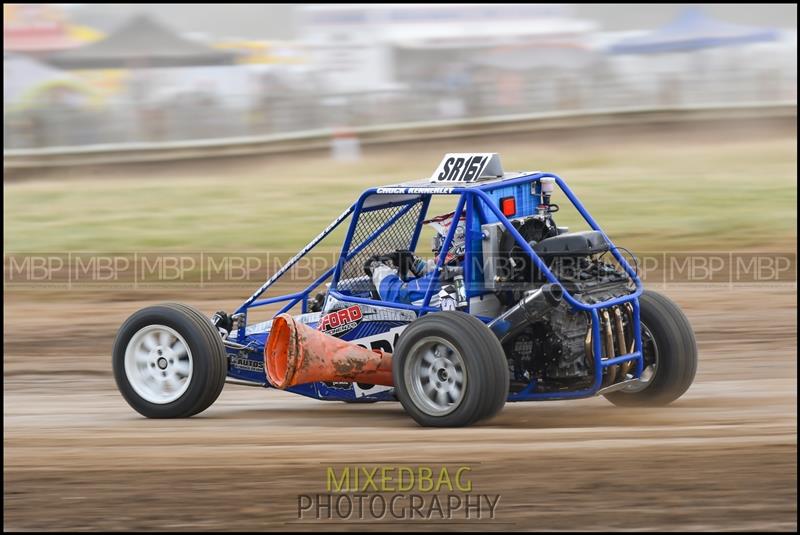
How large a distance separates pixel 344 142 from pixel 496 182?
1538cm

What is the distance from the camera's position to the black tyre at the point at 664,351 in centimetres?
852

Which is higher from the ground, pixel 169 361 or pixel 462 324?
pixel 462 324

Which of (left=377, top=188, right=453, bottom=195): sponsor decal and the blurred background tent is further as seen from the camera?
the blurred background tent

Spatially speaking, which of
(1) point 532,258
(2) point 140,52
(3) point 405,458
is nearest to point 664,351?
(1) point 532,258

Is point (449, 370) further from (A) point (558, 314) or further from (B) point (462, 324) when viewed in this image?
(A) point (558, 314)

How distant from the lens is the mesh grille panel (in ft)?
28.7

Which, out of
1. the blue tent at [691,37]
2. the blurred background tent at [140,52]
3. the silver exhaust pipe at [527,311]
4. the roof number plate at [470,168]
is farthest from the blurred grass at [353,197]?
the silver exhaust pipe at [527,311]

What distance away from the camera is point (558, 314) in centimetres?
796

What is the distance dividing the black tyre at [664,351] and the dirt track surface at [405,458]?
0.60 feet

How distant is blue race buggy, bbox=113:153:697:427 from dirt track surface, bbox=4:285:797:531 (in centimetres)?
24

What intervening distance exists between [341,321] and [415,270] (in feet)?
2.17

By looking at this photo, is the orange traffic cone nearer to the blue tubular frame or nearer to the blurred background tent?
the blue tubular frame

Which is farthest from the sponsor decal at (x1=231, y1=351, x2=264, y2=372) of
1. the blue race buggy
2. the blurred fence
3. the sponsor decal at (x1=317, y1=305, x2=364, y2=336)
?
the blurred fence

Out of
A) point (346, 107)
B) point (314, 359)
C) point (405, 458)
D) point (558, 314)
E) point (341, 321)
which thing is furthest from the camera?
point (346, 107)
